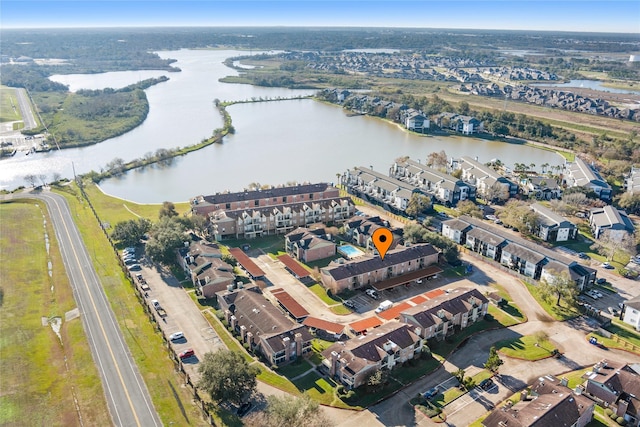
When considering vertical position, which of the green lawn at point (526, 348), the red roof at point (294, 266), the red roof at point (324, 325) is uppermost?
the red roof at point (294, 266)

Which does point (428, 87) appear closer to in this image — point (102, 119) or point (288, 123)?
point (288, 123)

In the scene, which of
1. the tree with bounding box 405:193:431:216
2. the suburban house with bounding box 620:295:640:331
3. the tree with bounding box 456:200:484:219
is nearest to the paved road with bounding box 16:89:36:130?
the tree with bounding box 405:193:431:216

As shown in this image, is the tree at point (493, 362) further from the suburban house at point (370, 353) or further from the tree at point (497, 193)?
the tree at point (497, 193)

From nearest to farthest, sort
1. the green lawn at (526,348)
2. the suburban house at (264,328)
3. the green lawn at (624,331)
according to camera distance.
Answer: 1. the suburban house at (264,328)
2. the green lawn at (526,348)
3. the green lawn at (624,331)

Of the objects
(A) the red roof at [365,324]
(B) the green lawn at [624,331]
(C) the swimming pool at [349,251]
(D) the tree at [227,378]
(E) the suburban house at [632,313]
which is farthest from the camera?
(C) the swimming pool at [349,251]

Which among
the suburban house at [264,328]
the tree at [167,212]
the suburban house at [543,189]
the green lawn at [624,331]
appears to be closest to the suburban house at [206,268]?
the suburban house at [264,328]

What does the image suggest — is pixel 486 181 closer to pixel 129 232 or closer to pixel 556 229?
pixel 556 229

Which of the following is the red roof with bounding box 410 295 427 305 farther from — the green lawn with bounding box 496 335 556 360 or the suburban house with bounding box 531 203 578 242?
the suburban house with bounding box 531 203 578 242

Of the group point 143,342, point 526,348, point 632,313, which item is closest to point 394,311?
point 526,348
